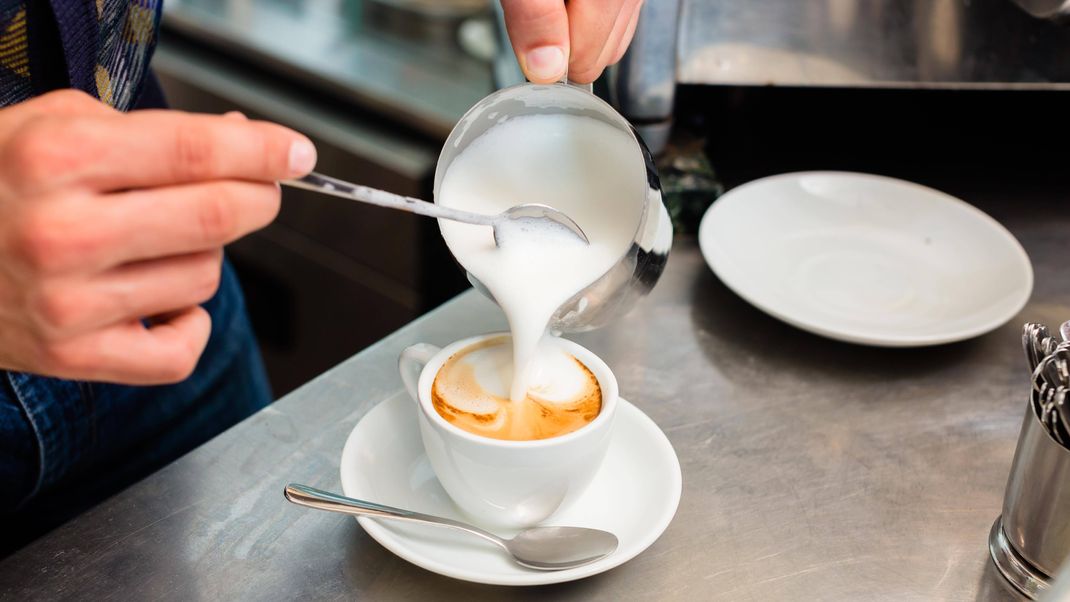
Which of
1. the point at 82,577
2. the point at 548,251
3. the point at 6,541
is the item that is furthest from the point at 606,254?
the point at 6,541

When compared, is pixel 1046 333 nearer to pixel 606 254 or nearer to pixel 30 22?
pixel 606 254

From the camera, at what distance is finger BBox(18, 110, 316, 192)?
0.51 meters

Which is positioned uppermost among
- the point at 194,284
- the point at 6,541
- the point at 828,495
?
the point at 194,284

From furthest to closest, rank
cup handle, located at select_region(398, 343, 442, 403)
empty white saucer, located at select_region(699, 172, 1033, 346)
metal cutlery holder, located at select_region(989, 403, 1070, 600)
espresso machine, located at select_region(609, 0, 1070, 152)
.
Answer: espresso machine, located at select_region(609, 0, 1070, 152) → empty white saucer, located at select_region(699, 172, 1033, 346) → cup handle, located at select_region(398, 343, 442, 403) → metal cutlery holder, located at select_region(989, 403, 1070, 600)

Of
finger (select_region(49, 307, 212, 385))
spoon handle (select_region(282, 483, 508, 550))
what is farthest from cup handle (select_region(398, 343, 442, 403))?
finger (select_region(49, 307, 212, 385))

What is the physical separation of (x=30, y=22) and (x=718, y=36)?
0.78m

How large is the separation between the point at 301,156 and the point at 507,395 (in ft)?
1.01

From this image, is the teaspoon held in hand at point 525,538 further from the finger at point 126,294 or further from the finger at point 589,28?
the finger at point 589,28

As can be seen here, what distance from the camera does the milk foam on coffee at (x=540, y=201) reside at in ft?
2.66

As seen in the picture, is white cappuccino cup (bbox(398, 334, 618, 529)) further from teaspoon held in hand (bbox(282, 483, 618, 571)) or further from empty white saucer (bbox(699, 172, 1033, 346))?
empty white saucer (bbox(699, 172, 1033, 346))

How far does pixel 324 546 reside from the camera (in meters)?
0.78

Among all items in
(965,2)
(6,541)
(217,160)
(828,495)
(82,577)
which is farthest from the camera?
(965,2)

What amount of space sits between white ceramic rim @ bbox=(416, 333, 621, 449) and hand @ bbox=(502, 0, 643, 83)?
8.9 inches

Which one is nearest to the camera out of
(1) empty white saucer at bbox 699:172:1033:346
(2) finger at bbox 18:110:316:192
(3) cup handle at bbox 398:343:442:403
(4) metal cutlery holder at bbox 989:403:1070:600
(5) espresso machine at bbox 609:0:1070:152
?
(2) finger at bbox 18:110:316:192
